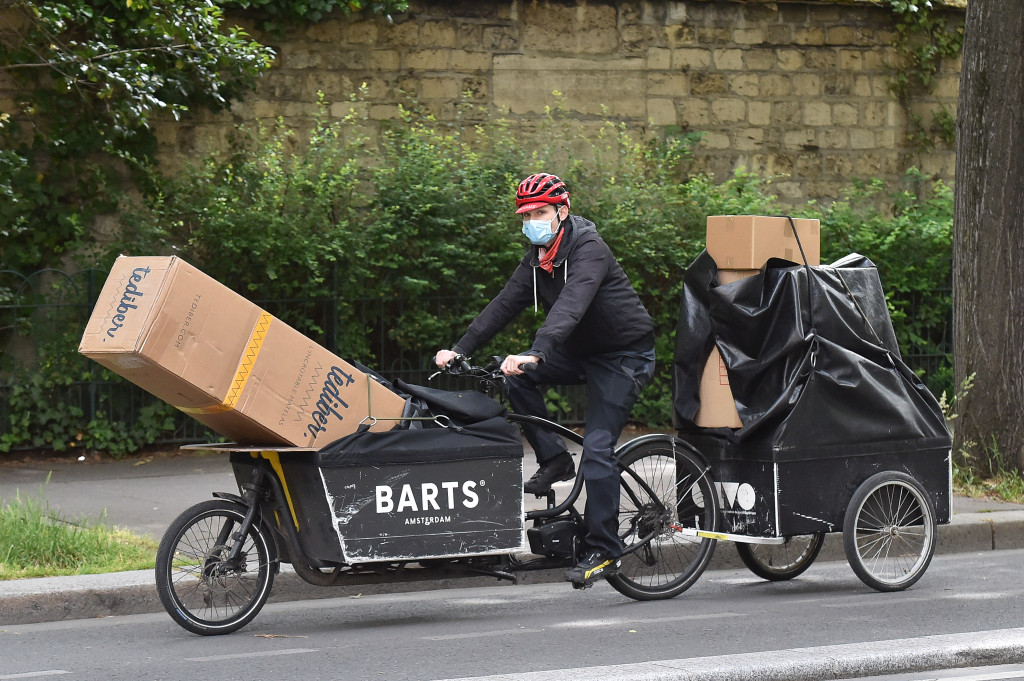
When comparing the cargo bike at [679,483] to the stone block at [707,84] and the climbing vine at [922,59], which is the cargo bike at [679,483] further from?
the climbing vine at [922,59]

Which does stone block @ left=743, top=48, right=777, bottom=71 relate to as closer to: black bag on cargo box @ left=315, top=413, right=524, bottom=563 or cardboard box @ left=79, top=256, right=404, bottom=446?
black bag on cargo box @ left=315, top=413, right=524, bottom=563

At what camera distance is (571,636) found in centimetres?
589

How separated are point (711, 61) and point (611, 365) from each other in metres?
9.22

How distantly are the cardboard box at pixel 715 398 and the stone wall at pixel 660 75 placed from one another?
284 inches

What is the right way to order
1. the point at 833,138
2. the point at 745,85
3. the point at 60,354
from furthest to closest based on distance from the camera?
the point at 833,138 < the point at 745,85 < the point at 60,354

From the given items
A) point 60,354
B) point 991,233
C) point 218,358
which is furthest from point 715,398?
point 60,354

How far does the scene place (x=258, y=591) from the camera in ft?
19.7

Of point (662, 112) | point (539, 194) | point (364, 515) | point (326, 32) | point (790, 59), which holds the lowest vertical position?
point (364, 515)

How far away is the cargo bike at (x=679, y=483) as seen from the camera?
586 cm

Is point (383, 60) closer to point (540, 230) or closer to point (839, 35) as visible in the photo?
point (839, 35)

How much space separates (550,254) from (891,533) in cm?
222

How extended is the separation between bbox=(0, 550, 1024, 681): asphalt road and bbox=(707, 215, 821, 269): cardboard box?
67.0 inches

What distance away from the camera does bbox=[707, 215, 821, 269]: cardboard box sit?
668 centimetres

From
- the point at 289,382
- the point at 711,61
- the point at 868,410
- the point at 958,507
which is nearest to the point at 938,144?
the point at 711,61
